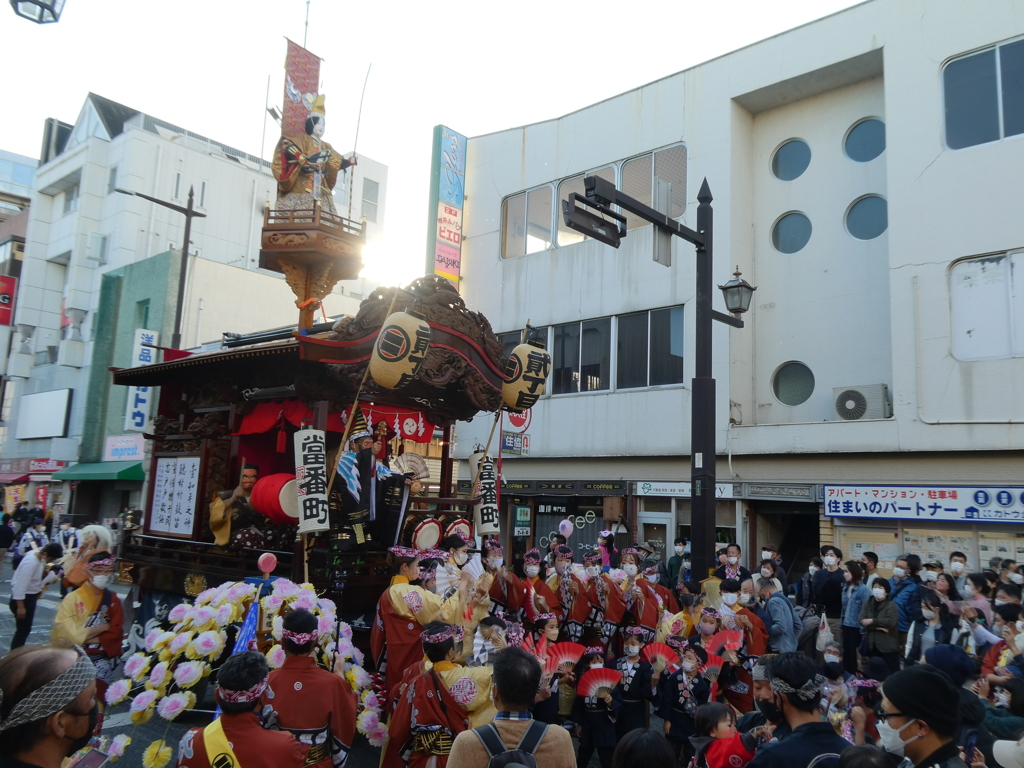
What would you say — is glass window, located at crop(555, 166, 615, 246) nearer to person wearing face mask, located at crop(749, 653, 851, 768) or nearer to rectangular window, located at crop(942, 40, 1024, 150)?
rectangular window, located at crop(942, 40, 1024, 150)

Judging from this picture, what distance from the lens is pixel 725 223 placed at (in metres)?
17.5

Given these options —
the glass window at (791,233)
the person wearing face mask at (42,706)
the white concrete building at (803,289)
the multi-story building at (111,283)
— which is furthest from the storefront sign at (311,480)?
the multi-story building at (111,283)

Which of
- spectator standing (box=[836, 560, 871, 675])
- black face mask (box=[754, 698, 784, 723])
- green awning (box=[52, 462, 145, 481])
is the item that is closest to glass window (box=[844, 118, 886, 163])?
spectator standing (box=[836, 560, 871, 675])

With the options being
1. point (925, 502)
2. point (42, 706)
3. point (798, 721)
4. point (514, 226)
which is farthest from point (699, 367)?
point (514, 226)

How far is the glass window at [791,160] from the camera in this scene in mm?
17562

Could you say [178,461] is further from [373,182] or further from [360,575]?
[373,182]

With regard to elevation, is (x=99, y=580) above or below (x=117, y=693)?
above

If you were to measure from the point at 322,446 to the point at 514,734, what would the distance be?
5.17 metres

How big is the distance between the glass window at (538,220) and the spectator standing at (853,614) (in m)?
13.4

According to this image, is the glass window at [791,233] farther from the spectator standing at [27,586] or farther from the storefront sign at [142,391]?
the storefront sign at [142,391]

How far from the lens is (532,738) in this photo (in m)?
3.35

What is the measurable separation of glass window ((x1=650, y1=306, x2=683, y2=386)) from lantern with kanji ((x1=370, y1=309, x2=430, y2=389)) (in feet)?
36.6

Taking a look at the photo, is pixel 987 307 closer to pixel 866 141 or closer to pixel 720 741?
pixel 866 141

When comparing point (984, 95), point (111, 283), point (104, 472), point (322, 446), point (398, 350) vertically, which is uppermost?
point (984, 95)
